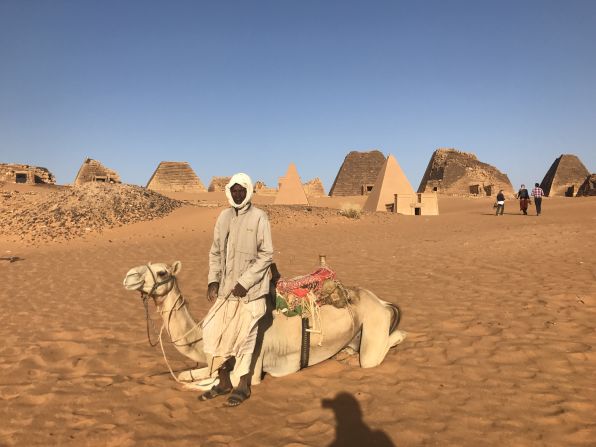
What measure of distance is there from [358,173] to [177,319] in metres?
54.2

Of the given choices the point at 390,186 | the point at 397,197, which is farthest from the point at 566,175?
the point at 397,197

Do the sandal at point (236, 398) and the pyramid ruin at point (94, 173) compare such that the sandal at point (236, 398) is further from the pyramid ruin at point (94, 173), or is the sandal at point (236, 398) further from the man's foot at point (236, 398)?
the pyramid ruin at point (94, 173)

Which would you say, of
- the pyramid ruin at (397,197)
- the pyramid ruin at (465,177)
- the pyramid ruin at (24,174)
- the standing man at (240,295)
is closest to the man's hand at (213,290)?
the standing man at (240,295)

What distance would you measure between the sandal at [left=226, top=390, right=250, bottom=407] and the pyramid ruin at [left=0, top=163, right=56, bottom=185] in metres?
46.5

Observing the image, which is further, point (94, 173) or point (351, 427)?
point (94, 173)

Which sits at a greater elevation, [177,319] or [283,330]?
[177,319]

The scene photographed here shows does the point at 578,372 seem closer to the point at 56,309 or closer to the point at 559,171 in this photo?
the point at 56,309

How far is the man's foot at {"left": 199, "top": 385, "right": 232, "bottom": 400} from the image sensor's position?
3726mm

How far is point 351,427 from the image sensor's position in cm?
323

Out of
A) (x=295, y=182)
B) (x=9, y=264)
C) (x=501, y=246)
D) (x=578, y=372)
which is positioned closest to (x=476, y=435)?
(x=578, y=372)

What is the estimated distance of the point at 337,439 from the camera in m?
3.07

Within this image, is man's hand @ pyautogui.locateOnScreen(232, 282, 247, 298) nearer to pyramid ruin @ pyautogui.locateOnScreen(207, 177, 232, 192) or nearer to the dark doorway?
pyramid ruin @ pyautogui.locateOnScreen(207, 177, 232, 192)

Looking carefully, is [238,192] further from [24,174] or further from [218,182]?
[218,182]

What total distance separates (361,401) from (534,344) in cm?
231
